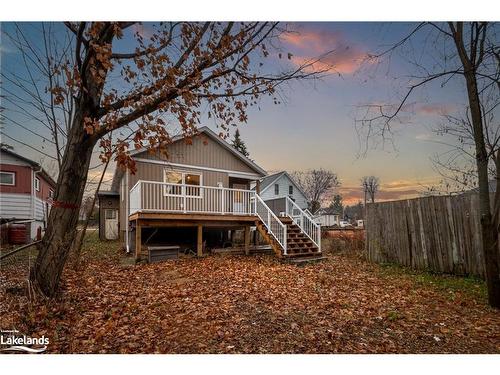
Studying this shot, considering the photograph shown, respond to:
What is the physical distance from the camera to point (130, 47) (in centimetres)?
352

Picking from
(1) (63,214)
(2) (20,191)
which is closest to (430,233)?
(1) (63,214)

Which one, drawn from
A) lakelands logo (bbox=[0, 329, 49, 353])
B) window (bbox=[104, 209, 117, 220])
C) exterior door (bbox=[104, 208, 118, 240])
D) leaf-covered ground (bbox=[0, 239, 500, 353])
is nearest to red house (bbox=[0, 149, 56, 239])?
leaf-covered ground (bbox=[0, 239, 500, 353])

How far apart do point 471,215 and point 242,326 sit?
4.51m

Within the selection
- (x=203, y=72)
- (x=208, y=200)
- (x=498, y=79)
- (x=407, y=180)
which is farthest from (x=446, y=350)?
(x=208, y=200)

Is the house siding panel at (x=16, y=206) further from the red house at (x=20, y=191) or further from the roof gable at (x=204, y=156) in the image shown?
the roof gable at (x=204, y=156)

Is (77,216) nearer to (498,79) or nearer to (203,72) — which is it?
(203,72)

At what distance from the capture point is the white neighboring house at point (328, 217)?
1108cm

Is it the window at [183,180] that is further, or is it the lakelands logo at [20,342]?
the window at [183,180]

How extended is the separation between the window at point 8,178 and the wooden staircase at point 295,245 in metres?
5.39

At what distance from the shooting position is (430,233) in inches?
215

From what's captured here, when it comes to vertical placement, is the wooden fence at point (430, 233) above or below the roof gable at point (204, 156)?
below

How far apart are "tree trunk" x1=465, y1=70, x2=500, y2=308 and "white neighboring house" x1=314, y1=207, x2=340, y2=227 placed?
276 inches

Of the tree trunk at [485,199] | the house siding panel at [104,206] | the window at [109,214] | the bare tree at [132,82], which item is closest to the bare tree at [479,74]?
the tree trunk at [485,199]

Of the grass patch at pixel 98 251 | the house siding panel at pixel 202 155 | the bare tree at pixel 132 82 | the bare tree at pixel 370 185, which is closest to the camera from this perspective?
the bare tree at pixel 132 82
